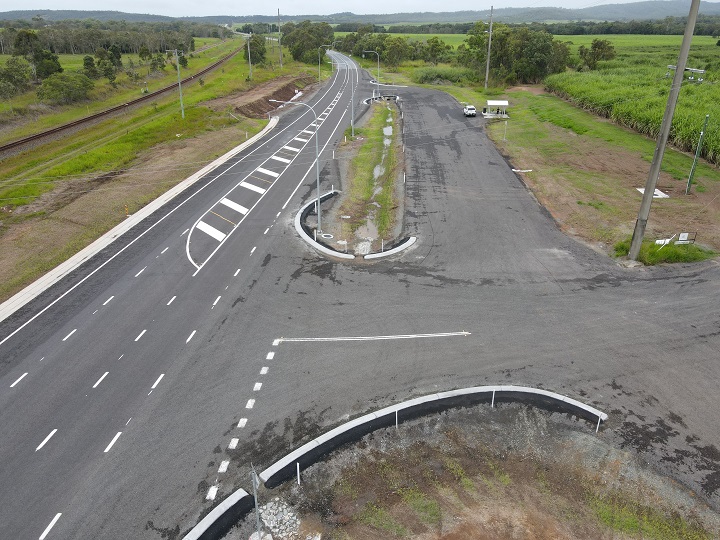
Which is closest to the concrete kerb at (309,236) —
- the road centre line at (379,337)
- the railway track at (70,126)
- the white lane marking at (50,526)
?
the road centre line at (379,337)

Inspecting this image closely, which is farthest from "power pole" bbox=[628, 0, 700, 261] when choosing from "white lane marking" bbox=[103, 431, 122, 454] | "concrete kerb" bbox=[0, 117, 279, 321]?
"concrete kerb" bbox=[0, 117, 279, 321]

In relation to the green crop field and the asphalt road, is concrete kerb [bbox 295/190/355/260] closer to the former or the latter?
the asphalt road

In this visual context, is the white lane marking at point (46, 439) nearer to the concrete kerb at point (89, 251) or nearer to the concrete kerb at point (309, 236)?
the concrete kerb at point (89, 251)

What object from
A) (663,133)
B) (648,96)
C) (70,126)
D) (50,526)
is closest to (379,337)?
(50,526)

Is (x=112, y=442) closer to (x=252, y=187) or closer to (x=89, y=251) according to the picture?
(x=89, y=251)

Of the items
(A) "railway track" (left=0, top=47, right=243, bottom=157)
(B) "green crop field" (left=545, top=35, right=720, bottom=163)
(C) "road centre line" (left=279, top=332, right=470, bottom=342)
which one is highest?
(B) "green crop field" (left=545, top=35, right=720, bottom=163)

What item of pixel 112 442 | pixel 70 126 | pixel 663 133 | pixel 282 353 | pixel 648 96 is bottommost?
pixel 112 442
